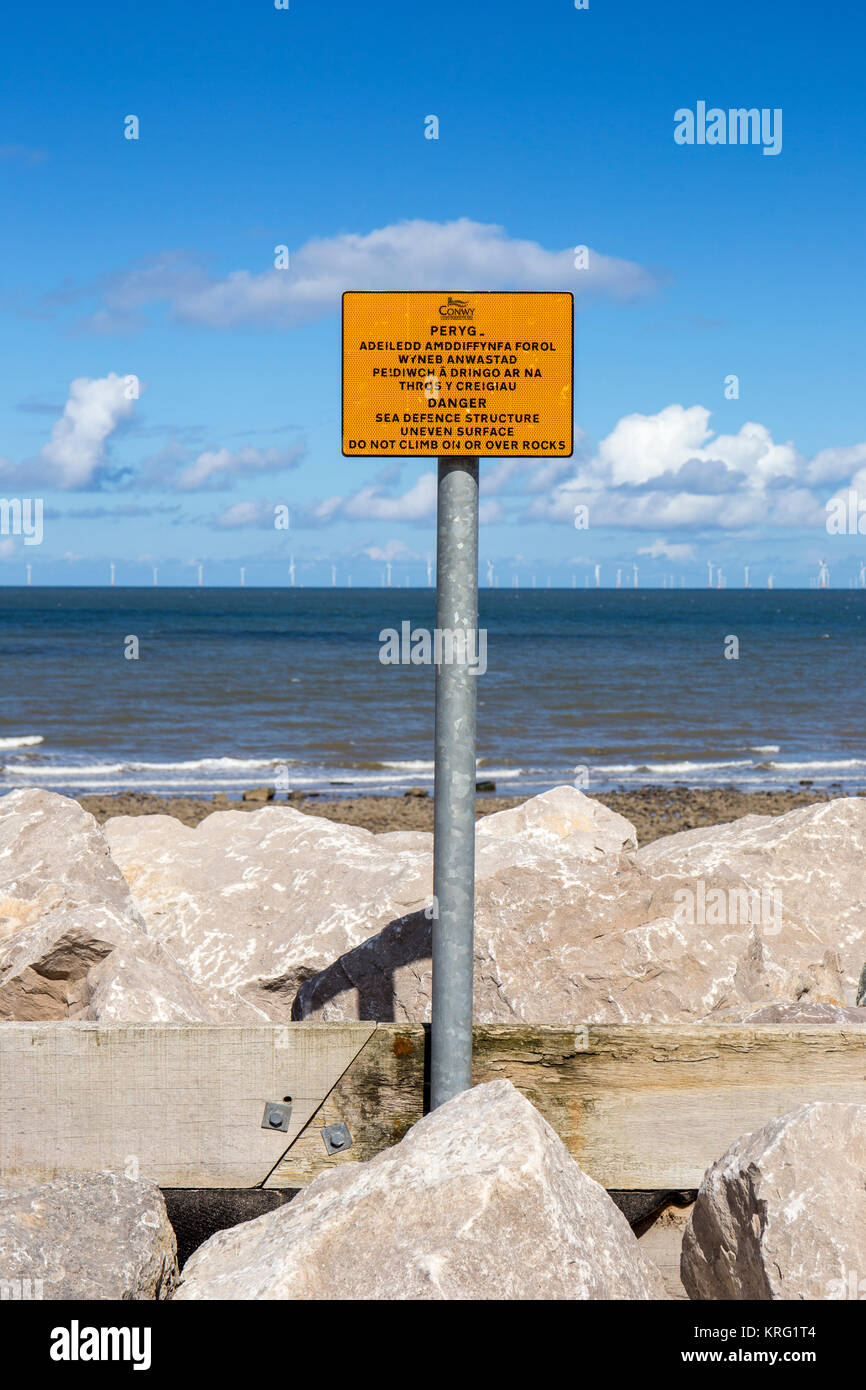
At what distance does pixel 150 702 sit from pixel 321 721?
7081 millimetres

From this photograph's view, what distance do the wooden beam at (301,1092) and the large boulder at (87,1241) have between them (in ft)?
1.23

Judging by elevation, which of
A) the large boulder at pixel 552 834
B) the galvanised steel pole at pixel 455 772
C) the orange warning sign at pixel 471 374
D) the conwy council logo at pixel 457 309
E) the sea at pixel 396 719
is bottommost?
the sea at pixel 396 719

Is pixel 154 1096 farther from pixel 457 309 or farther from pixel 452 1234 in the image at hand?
pixel 457 309

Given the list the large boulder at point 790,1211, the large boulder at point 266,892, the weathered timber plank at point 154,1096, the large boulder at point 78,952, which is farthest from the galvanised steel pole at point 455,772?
the large boulder at point 266,892

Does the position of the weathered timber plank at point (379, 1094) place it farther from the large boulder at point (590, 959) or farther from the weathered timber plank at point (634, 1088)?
the large boulder at point (590, 959)

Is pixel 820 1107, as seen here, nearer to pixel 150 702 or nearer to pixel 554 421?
pixel 554 421

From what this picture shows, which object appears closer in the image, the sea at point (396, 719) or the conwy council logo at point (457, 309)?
the conwy council logo at point (457, 309)

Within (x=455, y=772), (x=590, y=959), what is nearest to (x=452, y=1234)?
(x=455, y=772)

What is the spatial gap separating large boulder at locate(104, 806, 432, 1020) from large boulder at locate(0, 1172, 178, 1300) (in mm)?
2326

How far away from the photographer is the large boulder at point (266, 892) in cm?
607

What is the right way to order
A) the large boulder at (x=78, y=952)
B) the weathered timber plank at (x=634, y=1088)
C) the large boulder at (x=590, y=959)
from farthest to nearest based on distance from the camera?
1. the large boulder at (x=590, y=959)
2. the large boulder at (x=78, y=952)
3. the weathered timber plank at (x=634, y=1088)

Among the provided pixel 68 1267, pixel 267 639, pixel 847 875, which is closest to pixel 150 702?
pixel 847 875
